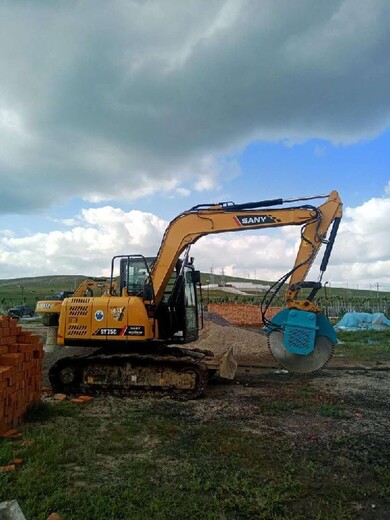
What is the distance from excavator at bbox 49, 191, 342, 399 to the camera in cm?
930

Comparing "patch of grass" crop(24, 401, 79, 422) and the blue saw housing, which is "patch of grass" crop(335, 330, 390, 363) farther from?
"patch of grass" crop(24, 401, 79, 422)

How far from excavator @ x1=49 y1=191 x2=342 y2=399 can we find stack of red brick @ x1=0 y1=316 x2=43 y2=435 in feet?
5.31

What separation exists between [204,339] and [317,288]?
447 inches

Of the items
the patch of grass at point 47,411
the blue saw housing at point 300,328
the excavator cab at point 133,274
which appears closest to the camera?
the patch of grass at point 47,411

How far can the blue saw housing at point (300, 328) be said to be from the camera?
838 centimetres

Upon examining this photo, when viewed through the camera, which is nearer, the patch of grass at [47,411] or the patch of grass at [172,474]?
the patch of grass at [172,474]

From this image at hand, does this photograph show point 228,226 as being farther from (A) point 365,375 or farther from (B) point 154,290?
(A) point 365,375

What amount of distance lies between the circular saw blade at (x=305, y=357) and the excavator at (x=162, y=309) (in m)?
0.64

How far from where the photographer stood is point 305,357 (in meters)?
8.46

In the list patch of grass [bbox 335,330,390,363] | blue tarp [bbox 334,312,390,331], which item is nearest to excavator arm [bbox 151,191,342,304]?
patch of grass [bbox 335,330,390,363]

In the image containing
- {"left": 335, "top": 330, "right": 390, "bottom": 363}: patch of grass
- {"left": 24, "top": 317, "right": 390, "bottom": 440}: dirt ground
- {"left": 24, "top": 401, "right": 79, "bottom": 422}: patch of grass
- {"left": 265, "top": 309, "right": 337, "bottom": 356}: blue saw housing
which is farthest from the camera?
{"left": 335, "top": 330, "right": 390, "bottom": 363}: patch of grass

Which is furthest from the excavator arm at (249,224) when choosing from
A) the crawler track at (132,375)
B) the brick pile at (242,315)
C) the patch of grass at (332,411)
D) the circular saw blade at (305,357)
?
the brick pile at (242,315)

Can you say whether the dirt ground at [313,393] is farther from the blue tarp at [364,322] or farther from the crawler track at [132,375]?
Answer: the blue tarp at [364,322]

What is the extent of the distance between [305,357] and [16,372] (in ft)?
16.1
